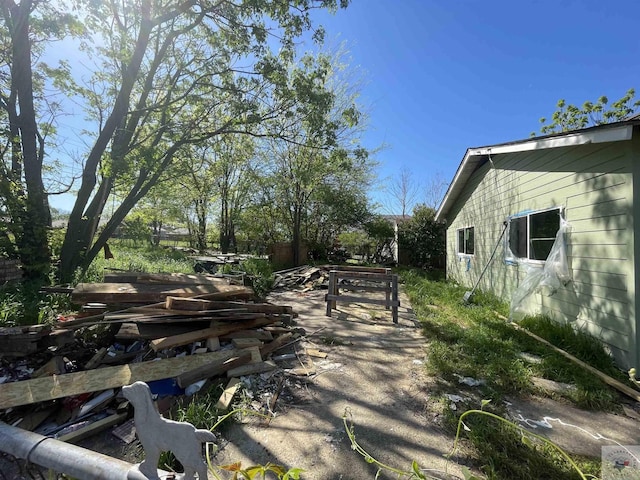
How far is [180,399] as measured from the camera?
277 centimetres

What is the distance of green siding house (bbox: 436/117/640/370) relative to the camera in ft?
11.5

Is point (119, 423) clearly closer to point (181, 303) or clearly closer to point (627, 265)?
point (181, 303)

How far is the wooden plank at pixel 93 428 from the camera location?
235 cm

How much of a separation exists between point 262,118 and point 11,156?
19.7ft

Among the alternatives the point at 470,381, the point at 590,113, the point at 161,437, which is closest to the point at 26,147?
the point at 161,437

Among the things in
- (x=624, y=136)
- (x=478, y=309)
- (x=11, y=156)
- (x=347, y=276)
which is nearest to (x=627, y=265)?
(x=624, y=136)

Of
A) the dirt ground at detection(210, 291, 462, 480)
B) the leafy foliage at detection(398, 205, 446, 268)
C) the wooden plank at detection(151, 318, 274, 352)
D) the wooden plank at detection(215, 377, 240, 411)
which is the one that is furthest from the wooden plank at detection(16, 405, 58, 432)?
the leafy foliage at detection(398, 205, 446, 268)

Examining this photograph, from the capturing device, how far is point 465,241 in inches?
388

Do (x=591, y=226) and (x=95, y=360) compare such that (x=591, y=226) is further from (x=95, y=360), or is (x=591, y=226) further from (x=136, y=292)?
(x=95, y=360)

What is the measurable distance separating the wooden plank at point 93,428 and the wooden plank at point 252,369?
39.5 inches

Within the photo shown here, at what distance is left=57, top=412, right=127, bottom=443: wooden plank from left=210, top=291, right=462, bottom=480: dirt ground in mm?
1112

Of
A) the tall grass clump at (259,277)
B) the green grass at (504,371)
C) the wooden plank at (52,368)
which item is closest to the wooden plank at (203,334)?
the wooden plank at (52,368)

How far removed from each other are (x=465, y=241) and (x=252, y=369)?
8824 millimetres

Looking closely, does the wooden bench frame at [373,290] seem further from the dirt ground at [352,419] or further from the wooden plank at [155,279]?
the wooden plank at [155,279]
